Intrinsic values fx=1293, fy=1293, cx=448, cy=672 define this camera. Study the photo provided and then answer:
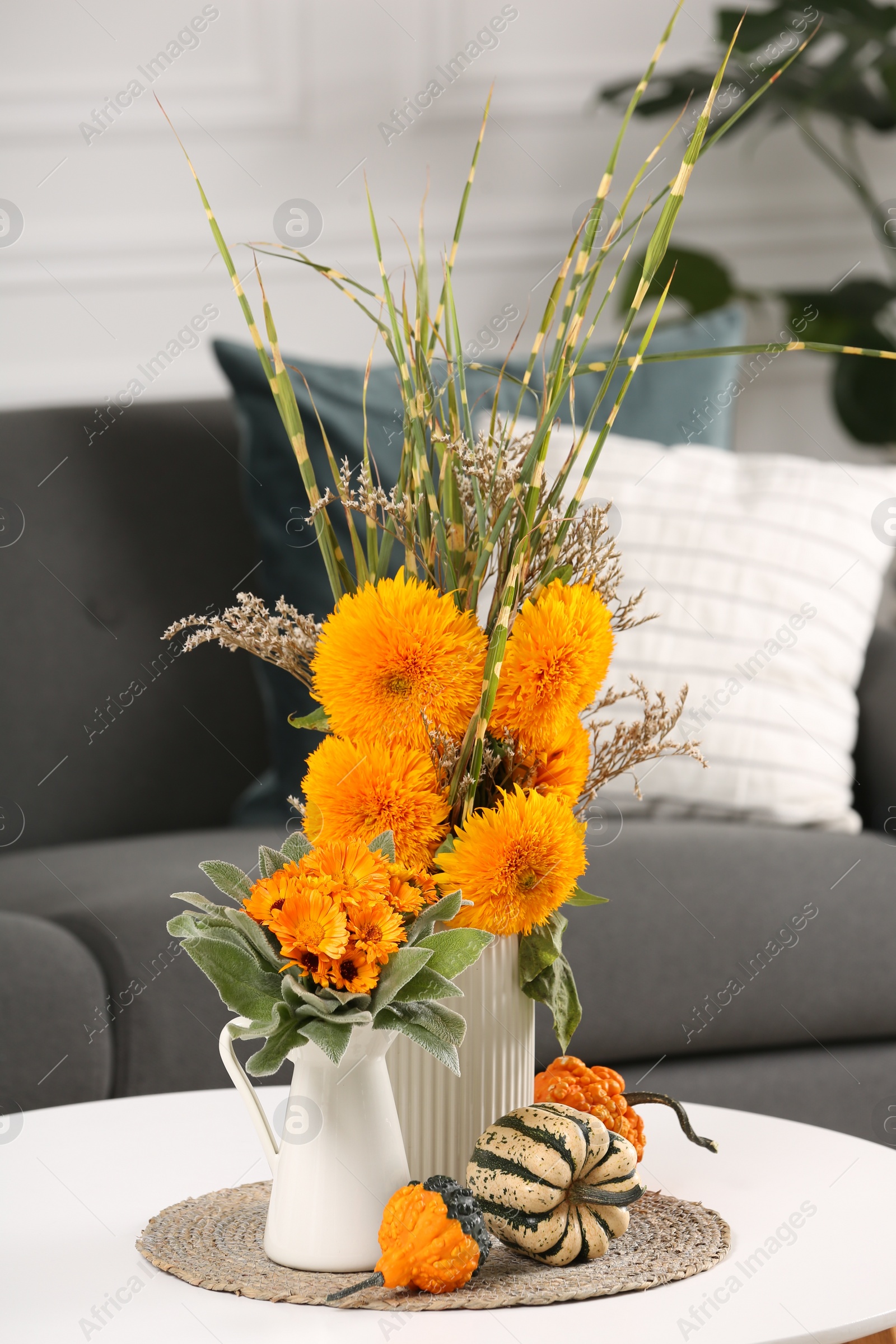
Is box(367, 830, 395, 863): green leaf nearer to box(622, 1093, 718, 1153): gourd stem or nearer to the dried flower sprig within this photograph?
the dried flower sprig

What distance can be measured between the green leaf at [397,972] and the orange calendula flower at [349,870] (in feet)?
0.09

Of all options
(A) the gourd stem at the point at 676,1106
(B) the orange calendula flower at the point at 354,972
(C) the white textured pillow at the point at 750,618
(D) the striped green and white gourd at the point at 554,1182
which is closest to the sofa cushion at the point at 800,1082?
(C) the white textured pillow at the point at 750,618

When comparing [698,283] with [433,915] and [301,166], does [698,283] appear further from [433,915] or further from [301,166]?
[433,915]

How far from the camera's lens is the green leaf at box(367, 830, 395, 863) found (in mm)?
599

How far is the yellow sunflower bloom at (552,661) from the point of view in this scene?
0.61 meters

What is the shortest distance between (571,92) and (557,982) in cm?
216

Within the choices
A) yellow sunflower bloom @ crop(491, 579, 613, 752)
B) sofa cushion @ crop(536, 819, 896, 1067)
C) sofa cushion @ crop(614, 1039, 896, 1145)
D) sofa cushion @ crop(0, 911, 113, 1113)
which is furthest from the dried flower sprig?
sofa cushion @ crop(614, 1039, 896, 1145)

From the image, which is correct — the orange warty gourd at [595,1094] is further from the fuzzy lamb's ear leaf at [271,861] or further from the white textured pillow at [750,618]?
the white textured pillow at [750,618]

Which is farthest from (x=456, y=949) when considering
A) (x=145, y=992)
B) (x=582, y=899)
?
(x=145, y=992)

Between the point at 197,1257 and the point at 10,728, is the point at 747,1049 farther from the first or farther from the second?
the point at 10,728

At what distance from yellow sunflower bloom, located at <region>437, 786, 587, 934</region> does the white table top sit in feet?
0.47

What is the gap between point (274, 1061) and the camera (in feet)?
1.82

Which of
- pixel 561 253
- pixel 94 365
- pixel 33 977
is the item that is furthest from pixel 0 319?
pixel 33 977

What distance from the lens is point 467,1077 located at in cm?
65
